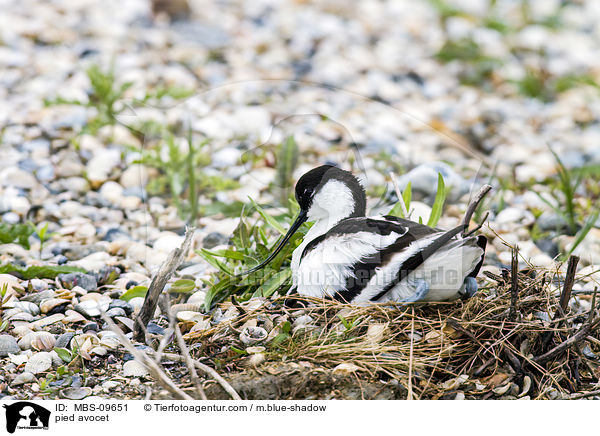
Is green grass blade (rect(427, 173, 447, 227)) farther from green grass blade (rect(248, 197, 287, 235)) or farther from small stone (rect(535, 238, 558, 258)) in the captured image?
small stone (rect(535, 238, 558, 258))

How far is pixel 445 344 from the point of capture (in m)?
2.04

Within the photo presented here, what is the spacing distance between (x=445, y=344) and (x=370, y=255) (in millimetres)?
327

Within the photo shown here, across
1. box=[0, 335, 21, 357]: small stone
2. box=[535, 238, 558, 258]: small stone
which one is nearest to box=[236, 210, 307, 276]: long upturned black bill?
box=[0, 335, 21, 357]: small stone

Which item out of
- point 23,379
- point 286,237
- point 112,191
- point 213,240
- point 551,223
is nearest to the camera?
point 23,379

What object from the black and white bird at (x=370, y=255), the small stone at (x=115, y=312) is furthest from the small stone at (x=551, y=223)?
the small stone at (x=115, y=312)

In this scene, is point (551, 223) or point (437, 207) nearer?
point (437, 207)

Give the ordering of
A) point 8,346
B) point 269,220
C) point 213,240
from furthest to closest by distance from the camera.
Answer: point 213,240 → point 269,220 → point 8,346

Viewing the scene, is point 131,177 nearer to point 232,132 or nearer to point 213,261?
point 232,132

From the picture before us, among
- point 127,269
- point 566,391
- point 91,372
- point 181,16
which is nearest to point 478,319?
point 566,391

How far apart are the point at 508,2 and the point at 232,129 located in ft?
12.9

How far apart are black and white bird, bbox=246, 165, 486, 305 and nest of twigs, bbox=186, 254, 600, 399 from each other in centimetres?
6

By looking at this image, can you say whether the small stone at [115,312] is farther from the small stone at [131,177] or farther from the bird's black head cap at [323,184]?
the small stone at [131,177]
